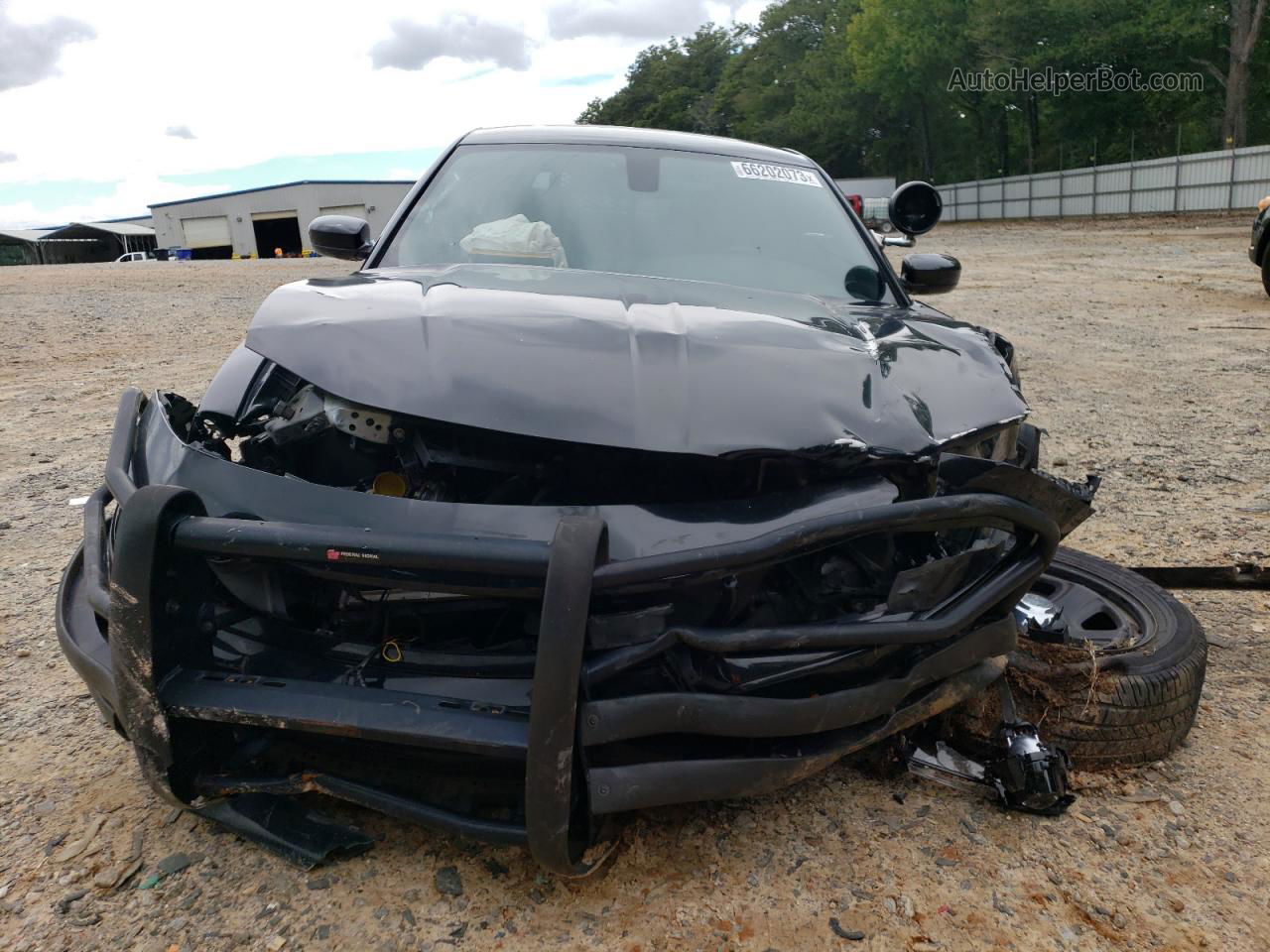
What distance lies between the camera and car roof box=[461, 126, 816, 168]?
3469mm

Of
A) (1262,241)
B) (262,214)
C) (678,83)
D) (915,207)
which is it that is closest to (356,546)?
(915,207)

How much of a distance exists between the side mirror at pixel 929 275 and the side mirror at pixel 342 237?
201cm

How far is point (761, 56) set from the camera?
61.1m

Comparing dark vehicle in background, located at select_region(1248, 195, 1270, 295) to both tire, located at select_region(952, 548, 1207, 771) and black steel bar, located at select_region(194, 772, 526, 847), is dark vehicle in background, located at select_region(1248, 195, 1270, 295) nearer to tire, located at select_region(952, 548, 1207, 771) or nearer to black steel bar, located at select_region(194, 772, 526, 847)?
tire, located at select_region(952, 548, 1207, 771)

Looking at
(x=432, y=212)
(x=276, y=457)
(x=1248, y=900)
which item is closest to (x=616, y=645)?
(x=276, y=457)

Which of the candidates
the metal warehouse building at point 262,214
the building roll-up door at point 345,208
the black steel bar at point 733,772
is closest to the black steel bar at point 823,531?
the black steel bar at point 733,772

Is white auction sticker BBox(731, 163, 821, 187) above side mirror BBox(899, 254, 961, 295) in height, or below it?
above

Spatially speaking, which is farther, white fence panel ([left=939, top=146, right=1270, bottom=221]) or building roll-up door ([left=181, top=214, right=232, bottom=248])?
building roll-up door ([left=181, top=214, right=232, bottom=248])

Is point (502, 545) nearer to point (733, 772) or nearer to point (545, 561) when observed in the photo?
point (545, 561)

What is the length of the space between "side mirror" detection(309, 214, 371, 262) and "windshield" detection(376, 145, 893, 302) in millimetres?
356

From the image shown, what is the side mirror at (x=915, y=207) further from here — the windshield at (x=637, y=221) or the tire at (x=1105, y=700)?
the tire at (x=1105, y=700)

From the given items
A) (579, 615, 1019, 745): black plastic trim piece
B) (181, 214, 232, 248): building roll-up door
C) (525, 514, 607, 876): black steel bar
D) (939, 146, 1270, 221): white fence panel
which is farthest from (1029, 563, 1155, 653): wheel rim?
(181, 214, 232, 248): building roll-up door

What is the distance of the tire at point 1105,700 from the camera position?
228 cm

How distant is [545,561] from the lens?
1.58 meters
